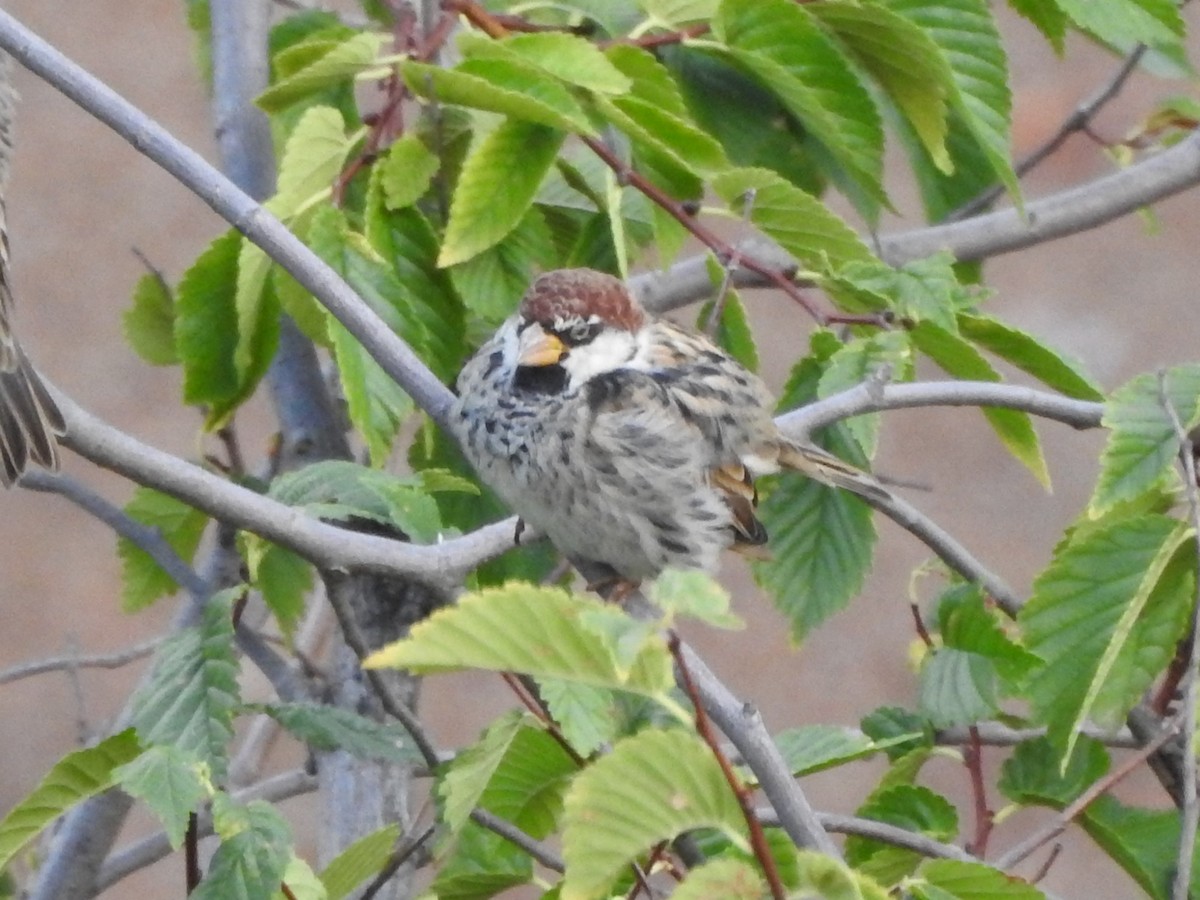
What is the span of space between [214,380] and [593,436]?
334mm

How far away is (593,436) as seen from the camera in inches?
64.5

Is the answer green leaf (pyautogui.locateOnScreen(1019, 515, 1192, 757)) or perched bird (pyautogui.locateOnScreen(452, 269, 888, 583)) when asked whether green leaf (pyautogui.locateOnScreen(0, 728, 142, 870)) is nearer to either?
perched bird (pyautogui.locateOnScreen(452, 269, 888, 583))

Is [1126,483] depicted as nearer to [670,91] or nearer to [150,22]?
[670,91]

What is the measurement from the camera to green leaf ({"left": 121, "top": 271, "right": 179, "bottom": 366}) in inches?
75.9

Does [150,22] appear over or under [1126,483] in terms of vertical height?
under

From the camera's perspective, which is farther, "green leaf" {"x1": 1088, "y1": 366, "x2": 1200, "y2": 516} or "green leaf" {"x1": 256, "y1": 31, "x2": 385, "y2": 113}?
"green leaf" {"x1": 256, "y1": 31, "x2": 385, "y2": 113}

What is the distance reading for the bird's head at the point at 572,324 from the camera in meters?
1.63

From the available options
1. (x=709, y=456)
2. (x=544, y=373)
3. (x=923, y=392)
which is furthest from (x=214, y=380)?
(x=923, y=392)

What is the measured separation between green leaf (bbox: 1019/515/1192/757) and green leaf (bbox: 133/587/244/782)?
0.55 meters

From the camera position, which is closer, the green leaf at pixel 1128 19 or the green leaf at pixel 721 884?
the green leaf at pixel 721 884

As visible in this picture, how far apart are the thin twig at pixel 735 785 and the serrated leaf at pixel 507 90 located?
59 cm

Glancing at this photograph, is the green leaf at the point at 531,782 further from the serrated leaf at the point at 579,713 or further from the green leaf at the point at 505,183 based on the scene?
the green leaf at the point at 505,183

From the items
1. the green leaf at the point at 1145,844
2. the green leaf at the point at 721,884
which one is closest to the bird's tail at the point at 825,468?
the green leaf at the point at 1145,844

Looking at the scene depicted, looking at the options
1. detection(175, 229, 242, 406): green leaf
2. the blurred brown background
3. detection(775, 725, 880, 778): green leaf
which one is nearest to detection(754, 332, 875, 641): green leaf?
detection(775, 725, 880, 778): green leaf
